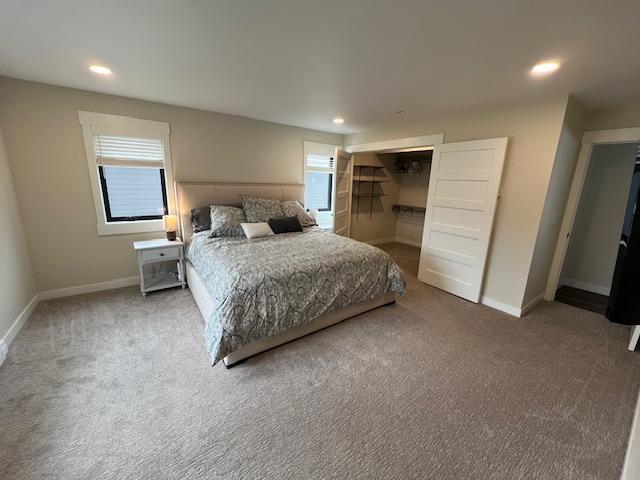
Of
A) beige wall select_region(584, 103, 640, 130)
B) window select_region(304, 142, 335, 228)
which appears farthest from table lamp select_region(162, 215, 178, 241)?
beige wall select_region(584, 103, 640, 130)

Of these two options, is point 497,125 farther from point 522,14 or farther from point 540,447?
point 540,447

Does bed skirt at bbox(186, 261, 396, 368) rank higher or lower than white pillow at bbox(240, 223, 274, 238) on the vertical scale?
lower

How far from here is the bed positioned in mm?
1991

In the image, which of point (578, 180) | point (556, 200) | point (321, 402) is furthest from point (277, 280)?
point (578, 180)

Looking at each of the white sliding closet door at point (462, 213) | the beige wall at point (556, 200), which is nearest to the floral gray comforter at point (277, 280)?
the white sliding closet door at point (462, 213)

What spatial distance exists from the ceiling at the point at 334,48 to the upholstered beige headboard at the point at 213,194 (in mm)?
1193

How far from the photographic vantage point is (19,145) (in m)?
2.63

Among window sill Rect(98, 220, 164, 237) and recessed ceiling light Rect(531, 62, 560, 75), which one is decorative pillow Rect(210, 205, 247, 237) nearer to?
window sill Rect(98, 220, 164, 237)

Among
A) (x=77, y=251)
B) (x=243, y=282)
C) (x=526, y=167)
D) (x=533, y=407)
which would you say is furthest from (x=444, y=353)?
(x=77, y=251)

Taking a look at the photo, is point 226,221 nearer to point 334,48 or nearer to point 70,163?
point 70,163

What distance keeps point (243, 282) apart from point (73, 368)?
1.45 m

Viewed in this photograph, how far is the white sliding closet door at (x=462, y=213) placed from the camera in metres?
2.99

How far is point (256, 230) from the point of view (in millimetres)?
3311

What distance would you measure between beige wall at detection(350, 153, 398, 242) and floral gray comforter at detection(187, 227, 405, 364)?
2.54 m
